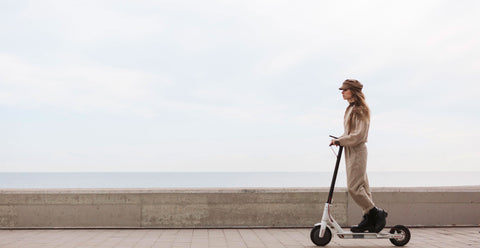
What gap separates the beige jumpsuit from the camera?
238 inches

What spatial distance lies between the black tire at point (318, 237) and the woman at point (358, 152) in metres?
0.29

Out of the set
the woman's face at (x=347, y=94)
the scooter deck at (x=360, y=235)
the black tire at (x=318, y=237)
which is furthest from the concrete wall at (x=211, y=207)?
the woman's face at (x=347, y=94)

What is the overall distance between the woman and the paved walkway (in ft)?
1.35

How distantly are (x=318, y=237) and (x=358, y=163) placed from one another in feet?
3.26

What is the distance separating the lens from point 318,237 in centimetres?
611

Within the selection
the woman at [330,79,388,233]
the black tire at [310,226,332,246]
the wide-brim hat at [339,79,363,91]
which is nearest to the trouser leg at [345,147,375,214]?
the woman at [330,79,388,233]

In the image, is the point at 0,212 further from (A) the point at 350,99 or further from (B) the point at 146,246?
(A) the point at 350,99

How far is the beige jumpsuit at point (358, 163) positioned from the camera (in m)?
6.05

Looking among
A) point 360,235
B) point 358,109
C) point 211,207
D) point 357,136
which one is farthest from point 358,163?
point 211,207

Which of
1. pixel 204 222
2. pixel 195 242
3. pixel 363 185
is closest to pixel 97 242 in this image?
pixel 195 242

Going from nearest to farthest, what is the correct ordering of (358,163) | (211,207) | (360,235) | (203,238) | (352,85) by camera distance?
(360,235) → (358,163) → (352,85) → (203,238) → (211,207)

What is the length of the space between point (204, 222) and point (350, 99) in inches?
121

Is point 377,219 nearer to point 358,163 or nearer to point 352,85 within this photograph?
point 358,163

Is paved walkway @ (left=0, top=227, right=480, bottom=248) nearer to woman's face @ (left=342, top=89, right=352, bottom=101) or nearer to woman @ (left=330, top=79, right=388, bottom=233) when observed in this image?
woman @ (left=330, top=79, right=388, bottom=233)
